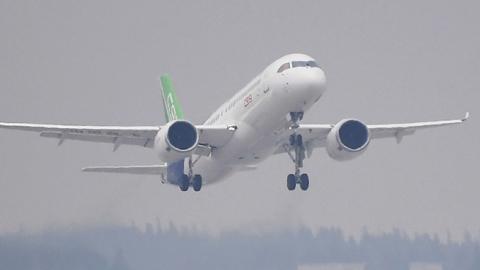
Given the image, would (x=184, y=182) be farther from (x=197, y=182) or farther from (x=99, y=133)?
(x=99, y=133)

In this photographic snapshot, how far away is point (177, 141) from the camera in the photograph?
69562mm

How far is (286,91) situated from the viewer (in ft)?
219

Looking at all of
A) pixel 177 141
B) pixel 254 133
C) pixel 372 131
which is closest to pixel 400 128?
pixel 372 131

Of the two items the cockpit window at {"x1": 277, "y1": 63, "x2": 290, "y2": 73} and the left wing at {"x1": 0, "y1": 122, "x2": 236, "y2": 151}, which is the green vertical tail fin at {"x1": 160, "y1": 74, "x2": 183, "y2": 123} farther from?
the cockpit window at {"x1": 277, "y1": 63, "x2": 290, "y2": 73}

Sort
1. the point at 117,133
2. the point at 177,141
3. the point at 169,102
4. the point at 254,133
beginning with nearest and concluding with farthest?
the point at 254,133
the point at 177,141
the point at 117,133
the point at 169,102

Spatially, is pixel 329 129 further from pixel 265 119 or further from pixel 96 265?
pixel 96 265

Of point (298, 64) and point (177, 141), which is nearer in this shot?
point (298, 64)

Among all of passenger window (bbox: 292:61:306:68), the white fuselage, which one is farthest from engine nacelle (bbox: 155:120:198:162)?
passenger window (bbox: 292:61:306:68)

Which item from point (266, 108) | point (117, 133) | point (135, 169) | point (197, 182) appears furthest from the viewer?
point (135, 169)

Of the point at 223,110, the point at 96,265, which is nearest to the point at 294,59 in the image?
the point at 223,110

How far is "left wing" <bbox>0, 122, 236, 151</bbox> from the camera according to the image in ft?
230

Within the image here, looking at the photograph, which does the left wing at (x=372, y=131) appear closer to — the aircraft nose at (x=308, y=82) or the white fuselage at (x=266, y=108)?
the white fuselage at (x=266, y=108)

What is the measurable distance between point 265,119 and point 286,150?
13.5 feet

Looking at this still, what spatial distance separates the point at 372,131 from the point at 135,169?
11601mm
